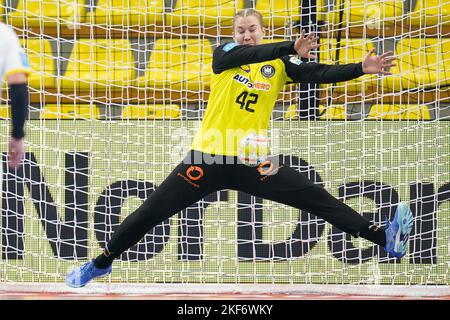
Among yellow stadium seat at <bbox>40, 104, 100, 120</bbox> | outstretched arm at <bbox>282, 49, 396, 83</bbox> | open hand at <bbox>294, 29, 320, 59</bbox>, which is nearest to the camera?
open hand at <bbox>294, 29, 320, 59</bbox>

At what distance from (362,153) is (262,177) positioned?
184 centimetres

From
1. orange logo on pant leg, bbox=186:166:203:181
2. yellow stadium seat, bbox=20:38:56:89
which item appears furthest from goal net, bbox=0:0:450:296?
orange logo on pant leg, bbox=186:166:203:181

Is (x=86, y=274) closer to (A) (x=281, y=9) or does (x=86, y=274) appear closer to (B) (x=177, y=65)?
(B) (x=177, y=65)

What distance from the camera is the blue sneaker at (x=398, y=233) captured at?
5573 mm

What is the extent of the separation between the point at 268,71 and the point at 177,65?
2828 mm

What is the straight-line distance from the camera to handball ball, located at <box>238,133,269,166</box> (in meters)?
5.37

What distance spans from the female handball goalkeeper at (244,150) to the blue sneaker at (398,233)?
0.15m

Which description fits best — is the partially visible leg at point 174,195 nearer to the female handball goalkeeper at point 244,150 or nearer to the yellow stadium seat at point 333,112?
the female handball goalkeeper at point 244,150

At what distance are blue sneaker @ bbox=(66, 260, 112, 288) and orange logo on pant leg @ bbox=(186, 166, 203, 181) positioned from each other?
0.92 meters

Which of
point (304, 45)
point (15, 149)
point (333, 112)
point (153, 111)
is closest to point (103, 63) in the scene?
point (153, 111)

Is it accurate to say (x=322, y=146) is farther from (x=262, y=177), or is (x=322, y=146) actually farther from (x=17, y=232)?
(x=17, y=232)

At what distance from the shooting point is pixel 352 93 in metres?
8.02

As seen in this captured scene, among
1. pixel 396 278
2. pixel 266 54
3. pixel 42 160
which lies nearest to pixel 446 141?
pixel 396 278

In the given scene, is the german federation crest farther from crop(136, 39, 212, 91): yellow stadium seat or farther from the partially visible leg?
crop(136, 39, 212, 91): yellow stadium seat
